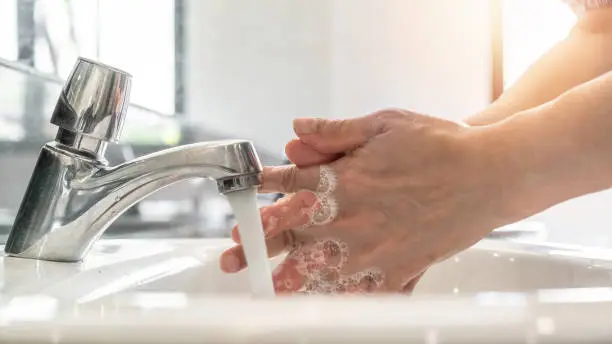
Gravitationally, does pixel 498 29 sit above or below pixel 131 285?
above

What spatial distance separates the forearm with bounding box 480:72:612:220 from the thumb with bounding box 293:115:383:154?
0.08 m

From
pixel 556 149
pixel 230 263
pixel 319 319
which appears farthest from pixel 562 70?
pixel 319 319

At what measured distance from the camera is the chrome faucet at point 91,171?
1.43 ft

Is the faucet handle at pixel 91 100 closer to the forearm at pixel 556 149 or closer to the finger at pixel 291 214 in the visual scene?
the finger at pixel 291 214

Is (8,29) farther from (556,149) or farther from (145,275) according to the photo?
(556,149)

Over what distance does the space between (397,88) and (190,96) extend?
16.9 inches

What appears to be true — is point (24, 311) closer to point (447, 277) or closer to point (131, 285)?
point (131, 285)

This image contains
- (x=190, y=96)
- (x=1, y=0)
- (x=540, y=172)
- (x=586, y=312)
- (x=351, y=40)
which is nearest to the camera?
(x=586, y=312)

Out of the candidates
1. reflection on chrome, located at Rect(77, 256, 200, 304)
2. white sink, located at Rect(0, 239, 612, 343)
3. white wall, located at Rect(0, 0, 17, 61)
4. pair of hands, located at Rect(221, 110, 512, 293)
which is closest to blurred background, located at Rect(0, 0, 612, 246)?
white wall, located at Rect(0, 0, 17, 61)

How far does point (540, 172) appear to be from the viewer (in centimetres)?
42

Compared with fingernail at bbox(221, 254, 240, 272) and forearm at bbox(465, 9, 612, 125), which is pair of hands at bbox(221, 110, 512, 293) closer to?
fingernail at bbox(221, 254, 240, 272)

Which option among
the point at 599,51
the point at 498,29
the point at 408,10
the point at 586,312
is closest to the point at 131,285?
the point at 586,312

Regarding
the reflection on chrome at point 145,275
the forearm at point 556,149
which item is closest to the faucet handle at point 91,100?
the reflection on chrome at point 145,275

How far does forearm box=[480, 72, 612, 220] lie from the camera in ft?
1.32
